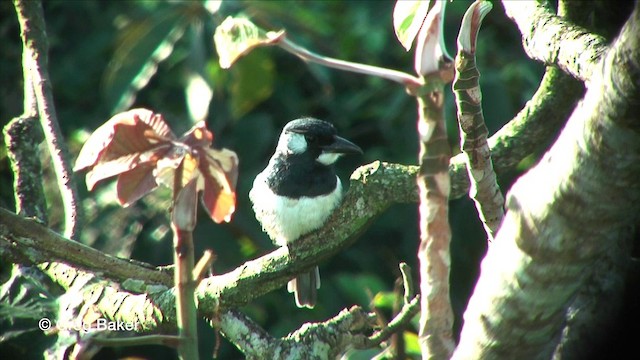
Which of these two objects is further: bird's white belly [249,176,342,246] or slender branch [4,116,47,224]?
bird's white belly [249,176,342,246]

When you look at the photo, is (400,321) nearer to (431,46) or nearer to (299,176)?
(431,46)

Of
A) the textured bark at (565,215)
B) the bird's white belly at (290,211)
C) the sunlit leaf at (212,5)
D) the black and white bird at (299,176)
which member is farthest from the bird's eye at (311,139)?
the textured bark at (565,215)

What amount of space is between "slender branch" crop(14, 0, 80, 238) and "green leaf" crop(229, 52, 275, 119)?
1123 millimetres

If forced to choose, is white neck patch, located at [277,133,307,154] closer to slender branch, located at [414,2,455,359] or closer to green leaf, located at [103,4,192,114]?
green leaf, located at [103,4,192,114]

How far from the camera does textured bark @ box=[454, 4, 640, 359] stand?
1.16m

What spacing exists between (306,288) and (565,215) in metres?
2.36

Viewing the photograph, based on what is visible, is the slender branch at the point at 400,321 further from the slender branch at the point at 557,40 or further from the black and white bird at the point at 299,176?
the black and white bird at the point at 299,176

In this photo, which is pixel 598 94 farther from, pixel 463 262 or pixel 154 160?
pixel 463 262

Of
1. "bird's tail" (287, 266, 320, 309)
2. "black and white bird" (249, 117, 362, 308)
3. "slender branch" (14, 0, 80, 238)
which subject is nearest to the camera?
"slender branch" (14, 0, 80, 238)

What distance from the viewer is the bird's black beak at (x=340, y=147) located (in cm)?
322

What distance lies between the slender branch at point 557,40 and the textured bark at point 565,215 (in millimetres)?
653

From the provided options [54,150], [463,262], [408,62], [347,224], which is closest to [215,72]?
[408,62]

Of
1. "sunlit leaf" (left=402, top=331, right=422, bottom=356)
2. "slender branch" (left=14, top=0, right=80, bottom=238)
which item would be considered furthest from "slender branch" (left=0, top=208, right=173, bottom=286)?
"sunlit leaf" (left=402, top=331, right=422, bottom=356)

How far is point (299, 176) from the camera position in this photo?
331cm
